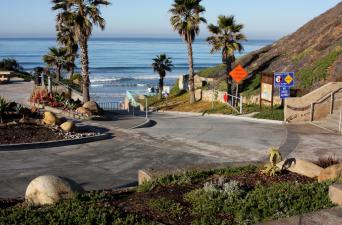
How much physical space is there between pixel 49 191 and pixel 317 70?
93.5ft

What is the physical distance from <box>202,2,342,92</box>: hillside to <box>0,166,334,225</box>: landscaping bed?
73.9 feet

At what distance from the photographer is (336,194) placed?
28.0 ft

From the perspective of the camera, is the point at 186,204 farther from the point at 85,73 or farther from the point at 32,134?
the point at 85,73

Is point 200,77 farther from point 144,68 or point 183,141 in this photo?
point 144,68

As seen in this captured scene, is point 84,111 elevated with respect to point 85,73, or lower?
lower

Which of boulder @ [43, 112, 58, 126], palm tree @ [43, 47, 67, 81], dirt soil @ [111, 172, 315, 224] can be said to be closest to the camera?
dirt soil @ [111, 172, 315, 224]

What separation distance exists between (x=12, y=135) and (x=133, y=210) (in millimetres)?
10997

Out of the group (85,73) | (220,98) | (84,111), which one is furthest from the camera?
(220,98)

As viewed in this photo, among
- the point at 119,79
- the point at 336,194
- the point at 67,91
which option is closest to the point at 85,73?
the point at 67,91

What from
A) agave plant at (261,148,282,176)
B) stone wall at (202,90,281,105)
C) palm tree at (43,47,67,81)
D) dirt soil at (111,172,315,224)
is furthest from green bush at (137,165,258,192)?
palm tree at (43,47,67,81)

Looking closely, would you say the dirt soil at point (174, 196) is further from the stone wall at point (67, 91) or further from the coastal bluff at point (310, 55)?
the stone wall at point (67, 91)

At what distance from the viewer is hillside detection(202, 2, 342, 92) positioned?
33.5 m

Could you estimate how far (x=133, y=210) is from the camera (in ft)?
28.4

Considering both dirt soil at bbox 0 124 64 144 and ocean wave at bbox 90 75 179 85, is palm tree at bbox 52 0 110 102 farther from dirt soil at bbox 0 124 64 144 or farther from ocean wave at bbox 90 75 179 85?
Answer: ocean wave at bbox 90 75 179 85
